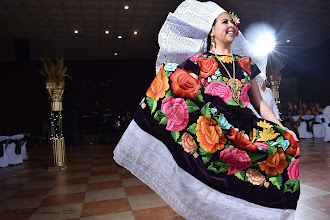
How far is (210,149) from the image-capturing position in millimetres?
1232

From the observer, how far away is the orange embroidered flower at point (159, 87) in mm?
1372

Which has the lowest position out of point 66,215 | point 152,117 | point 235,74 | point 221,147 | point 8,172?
point 8,172

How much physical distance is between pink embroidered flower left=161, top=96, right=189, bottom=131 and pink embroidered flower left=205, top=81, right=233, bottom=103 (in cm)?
19

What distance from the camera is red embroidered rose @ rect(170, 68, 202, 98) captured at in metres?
1.32

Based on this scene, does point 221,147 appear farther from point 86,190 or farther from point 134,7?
point 134,7

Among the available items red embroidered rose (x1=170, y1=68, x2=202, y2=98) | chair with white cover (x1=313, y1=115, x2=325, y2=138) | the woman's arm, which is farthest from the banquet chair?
red embroidered rose (x1=170, y1=68, x2=202, y2=98)

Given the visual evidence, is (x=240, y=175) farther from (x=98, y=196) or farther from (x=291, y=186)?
(x=98, y=196)

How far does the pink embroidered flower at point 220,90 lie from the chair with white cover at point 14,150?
5.76 meters

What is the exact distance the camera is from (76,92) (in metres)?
12.6

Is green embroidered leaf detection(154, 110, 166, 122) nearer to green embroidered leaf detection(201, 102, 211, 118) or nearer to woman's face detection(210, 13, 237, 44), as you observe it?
green embroidered leaf detection(201, 102, 211, 118)

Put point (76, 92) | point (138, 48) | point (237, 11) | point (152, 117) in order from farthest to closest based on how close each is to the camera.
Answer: point (76, 92)
point (138, 48)
point (237, 11)
point (152, 117)

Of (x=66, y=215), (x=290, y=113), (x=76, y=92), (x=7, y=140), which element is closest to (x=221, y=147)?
(x=66, y=215)

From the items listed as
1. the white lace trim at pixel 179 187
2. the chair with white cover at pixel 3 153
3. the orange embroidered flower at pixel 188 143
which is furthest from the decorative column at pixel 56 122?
the orange embroidered flower at pixel 188 143

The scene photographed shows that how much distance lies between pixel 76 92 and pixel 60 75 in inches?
296
